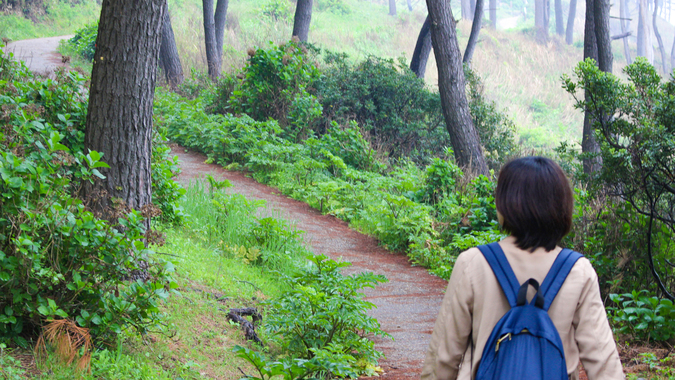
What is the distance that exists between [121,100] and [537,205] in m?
3.48

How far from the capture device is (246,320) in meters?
4.72

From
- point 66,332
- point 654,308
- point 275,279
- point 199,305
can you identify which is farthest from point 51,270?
point 654,308

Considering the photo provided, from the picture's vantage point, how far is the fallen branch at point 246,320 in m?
4.54

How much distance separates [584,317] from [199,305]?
3.53 m

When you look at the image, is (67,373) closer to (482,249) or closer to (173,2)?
(482,249)

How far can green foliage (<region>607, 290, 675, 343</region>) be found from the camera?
437 centimetres

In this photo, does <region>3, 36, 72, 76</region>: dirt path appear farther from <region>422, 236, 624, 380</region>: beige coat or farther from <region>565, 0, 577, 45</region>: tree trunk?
<region>565, 0, 577, 45</region>: tree trunk

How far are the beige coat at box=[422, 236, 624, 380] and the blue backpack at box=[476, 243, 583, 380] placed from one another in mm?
35

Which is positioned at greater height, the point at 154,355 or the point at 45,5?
the point at 45,5

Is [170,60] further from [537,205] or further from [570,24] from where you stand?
[570,24]

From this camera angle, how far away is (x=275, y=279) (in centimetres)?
629

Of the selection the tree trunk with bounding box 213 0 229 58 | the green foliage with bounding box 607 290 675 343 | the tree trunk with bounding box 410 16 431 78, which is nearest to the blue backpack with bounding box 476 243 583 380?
the green foliage with bounding box 607 290 675 343

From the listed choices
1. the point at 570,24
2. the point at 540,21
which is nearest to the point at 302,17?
the point at 570,24

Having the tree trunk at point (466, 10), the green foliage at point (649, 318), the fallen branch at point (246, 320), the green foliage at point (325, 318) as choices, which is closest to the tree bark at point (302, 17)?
the fallen branch at point (246, 320)
